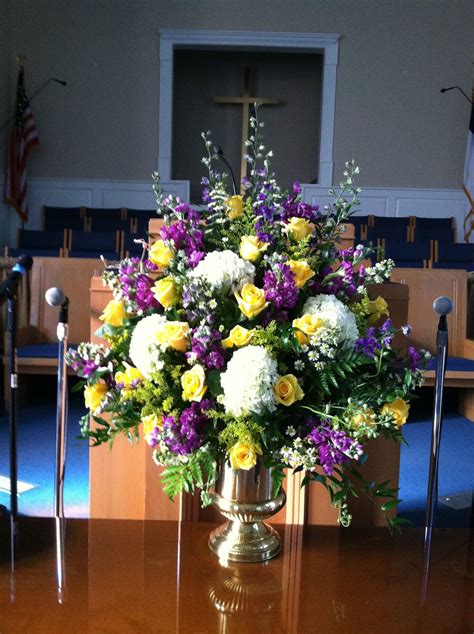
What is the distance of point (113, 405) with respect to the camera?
2.94ft

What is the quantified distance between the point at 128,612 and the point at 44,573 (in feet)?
0.55

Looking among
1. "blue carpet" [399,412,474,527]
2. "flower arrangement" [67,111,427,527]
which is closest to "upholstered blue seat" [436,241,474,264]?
"blue carpet" [399,412,474,527]

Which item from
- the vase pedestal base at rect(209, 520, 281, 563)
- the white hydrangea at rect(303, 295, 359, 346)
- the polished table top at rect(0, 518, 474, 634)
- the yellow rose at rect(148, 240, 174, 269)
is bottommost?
the polished table top at rect(0, 518, 474, 634)

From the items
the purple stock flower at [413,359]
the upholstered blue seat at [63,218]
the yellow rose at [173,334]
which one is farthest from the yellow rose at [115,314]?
the upholstered blue seat at [63,218]

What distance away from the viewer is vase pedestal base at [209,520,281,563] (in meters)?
0.93

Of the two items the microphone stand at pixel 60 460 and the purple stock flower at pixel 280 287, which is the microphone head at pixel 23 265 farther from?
the purple stock flower at pixel 280 287

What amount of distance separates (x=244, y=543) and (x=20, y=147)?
263 inches

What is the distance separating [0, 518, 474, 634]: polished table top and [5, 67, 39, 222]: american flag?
631cm

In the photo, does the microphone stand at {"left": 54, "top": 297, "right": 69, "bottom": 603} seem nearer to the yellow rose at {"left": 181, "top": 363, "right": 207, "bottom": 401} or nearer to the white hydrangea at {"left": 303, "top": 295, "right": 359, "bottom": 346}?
the yellow rose at {"left": 181, "top": 363, "right": 207, "bottom": 401}

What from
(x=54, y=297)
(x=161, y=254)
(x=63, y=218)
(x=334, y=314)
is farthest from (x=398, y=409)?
(x=63, y=218)

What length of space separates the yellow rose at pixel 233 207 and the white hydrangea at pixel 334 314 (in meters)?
0.19

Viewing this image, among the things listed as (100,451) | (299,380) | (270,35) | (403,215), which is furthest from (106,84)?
(299,380)

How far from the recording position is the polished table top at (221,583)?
78cm

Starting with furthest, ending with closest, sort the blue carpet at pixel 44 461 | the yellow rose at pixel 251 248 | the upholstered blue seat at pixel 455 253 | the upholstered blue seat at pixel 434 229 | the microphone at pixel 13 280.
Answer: the upholstered blue seat at pixel 434 229 → the upholstered blue seat at pixel 455 253 → the blue carpet at pixel 44 461 → the microphone at pixel 13 280 → the yellow rose at pixel 251 248
